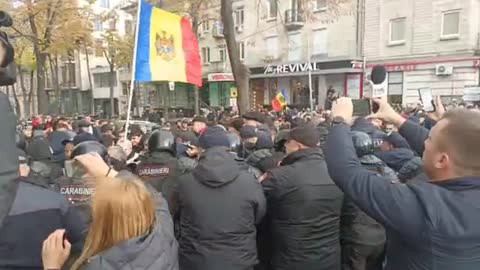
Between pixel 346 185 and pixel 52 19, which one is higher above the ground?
pixel 52 19

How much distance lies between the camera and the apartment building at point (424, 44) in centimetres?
2778

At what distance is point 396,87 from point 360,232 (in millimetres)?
29291

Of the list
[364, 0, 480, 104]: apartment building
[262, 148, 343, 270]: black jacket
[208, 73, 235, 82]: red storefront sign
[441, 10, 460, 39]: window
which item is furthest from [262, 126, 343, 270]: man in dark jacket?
[208, 73, 235, 82]: red storefront sign

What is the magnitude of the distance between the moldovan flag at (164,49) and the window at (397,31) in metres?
26.3

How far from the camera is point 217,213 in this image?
11.5 feet

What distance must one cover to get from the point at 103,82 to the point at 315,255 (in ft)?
178

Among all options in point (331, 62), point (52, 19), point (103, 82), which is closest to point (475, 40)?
point (331, 62)

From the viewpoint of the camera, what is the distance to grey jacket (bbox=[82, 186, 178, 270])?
2.02m

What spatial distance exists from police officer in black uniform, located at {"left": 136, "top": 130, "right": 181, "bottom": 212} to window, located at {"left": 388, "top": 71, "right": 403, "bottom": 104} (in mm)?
28974

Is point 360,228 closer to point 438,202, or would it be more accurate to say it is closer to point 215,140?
point 215,140

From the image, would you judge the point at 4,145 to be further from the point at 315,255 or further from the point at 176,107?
the point at 176,107

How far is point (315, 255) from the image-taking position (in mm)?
3799

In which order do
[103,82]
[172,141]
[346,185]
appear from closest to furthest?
1. [346,185]
2. [172,141]
3. [103,82]

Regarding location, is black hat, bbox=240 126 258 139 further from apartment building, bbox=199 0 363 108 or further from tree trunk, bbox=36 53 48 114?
apartment building, bbox=199 0 363 108
